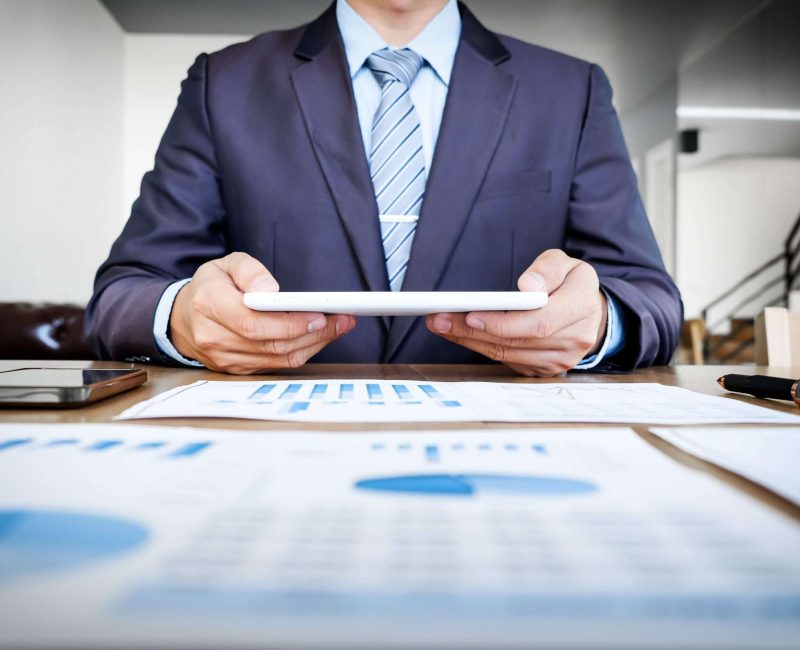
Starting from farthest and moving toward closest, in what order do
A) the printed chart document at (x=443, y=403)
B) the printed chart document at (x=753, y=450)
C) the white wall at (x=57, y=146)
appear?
the white wall at (x=57, y=146) → the printed chart document at (x=443, y=403) → the printed chart document at (x=753, y=450)

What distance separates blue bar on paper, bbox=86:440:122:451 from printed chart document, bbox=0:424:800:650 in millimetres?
14

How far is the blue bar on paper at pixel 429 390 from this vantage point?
1.58 ft

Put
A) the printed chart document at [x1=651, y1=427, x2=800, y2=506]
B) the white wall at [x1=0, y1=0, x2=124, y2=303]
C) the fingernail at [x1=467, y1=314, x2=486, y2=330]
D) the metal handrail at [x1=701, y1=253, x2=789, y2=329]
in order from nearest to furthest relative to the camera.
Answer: the printed chart document at [x1=651, y1=427, x2=800, y2=506]
the fingernail at [x1=467, y1=314, x2=486, y2=330]
the white wall at [x1=0, y1=0, x2=124, y2=303]
the metal handrail at [x1=701, y1=253, x2=789, y2=329]

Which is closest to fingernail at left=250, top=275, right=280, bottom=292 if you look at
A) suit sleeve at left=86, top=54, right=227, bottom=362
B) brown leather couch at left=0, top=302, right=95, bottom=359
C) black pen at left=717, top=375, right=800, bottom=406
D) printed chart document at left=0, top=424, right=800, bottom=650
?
suit sleeve at left=86, top=54, right=227, bottom=362

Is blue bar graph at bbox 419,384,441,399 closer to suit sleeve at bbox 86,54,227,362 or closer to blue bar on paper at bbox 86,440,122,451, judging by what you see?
blue bar on paper at bbox 86,440,122,451

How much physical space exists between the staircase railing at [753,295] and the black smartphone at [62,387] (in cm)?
632

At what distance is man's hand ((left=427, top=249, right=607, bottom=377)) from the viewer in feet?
1.91

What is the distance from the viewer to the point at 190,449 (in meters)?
0.30

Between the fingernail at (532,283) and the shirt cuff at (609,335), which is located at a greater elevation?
the fingernail at (532,283)

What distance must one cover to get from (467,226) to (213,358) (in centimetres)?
51

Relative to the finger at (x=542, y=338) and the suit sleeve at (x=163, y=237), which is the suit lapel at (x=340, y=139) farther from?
the finger at (x=542, y=338)

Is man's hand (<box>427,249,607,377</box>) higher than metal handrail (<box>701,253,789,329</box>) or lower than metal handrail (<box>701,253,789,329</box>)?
lower

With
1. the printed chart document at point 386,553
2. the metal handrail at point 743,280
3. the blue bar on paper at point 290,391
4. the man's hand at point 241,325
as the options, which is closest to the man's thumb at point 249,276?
the man's hand at point 241,325

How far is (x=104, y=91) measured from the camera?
4.07 metres
